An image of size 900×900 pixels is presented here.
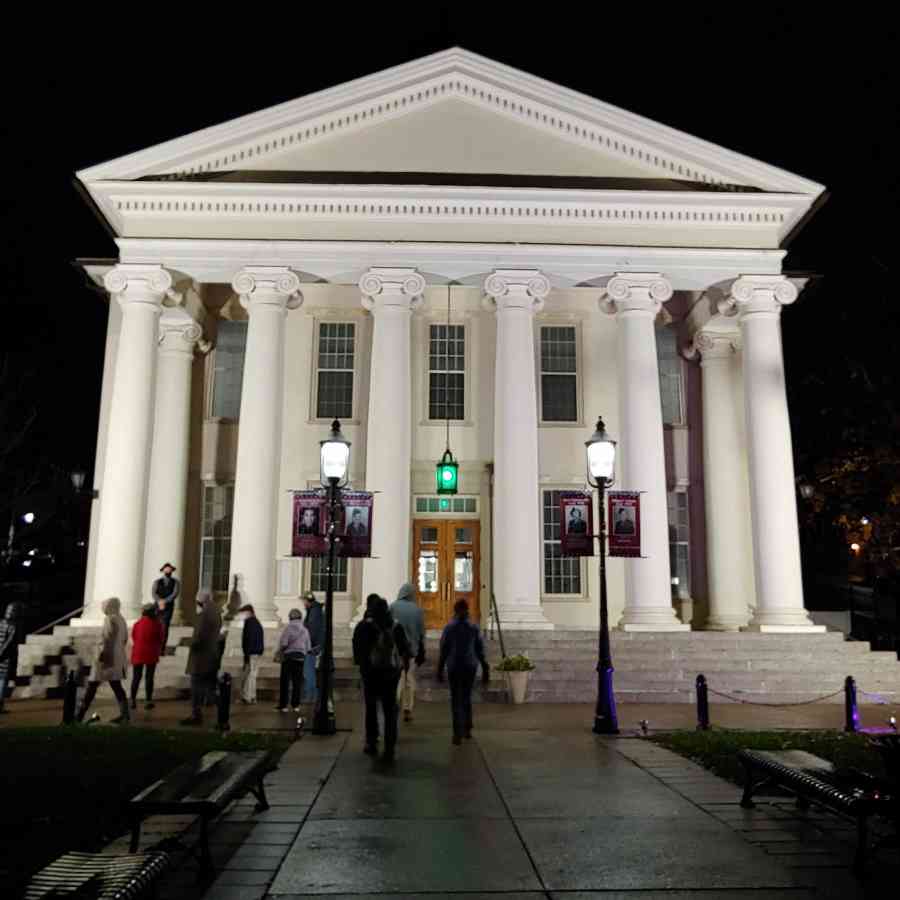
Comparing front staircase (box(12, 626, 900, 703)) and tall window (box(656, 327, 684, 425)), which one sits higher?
tall window (box(656, 327, 684, 425))

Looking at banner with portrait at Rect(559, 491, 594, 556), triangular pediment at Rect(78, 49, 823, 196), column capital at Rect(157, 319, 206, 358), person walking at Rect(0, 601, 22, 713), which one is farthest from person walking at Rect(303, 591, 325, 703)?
triangular pediment at Rect(78, 49, 823, 196)

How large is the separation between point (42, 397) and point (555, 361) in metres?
25.5

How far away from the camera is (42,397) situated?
4059 cm

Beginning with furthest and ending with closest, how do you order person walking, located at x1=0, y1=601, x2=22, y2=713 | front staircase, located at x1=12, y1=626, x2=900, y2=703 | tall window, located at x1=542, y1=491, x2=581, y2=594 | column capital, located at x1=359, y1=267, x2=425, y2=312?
tall window, located at x1=542, y1=491, x2=581, y2=594
column capital, located at x1=359, y1=267, x2=425, y2=312
front staircase, located at x1=12, y1=626, x2=900, y2=703
person walking, located at x1=0, y1=601, x2=22, y2=713

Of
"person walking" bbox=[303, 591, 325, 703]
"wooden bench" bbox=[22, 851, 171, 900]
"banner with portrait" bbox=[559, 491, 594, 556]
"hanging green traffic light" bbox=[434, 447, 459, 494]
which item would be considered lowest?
"wooden bench" bbox=[22, 851, 171, 900]

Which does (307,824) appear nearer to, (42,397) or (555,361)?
(555,361)

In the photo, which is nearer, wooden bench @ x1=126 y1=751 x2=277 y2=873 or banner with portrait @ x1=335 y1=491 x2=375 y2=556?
wooden bench @ x1=126 y1=751 x2=277 y2=873

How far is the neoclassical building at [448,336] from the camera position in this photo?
2061cm

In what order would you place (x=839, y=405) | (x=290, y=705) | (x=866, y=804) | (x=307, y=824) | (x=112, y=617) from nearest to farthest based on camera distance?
1. (x=866, y=804)
2. (x=307, y=824)
3. (x=112, y=617)
4. (x=290, y=705)
5. (x=839, y=405)

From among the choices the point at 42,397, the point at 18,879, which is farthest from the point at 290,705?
the point at 42,397

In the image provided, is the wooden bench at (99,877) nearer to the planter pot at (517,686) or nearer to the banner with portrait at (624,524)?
the planter pot at (517,686)

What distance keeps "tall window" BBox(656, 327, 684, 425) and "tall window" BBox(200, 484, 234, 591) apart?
12.3m

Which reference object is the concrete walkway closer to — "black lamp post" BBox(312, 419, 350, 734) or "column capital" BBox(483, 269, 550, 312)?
"black lamp post" BBox(312, 419, 350, 734)

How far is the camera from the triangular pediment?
2202 cm
